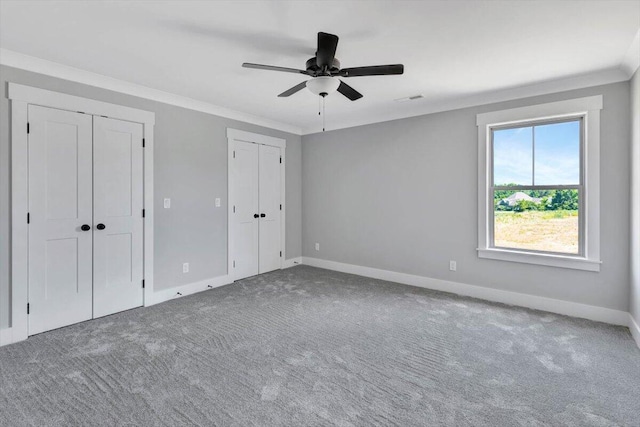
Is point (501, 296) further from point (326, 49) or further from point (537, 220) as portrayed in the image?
point (326, 49)

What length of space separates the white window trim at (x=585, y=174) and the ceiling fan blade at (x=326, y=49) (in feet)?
8.11

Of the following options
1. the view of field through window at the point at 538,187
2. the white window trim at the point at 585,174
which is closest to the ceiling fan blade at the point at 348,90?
the white window trim at the point at 585,174

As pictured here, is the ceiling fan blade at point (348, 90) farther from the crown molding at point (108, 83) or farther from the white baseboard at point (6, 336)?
the white baseboard at point (6, 336)

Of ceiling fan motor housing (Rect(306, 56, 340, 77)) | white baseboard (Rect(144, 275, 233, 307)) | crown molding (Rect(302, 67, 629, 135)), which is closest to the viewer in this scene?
ceiling fan motor housing (Rect(306, 56, 340, 77))

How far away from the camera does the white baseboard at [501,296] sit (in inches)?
124

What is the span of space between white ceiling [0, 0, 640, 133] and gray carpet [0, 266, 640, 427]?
8.27ft

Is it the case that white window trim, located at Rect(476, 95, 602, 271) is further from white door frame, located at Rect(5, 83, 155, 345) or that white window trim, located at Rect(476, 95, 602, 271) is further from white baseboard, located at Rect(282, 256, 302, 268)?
white door frame, located at Rect(5, 83, 155, 345)

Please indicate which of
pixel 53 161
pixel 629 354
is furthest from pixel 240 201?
pixel 629 354

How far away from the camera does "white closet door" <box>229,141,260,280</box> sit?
4.64 metres

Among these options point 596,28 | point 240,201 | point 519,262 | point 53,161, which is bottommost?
point 519,262

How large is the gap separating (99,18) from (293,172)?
3.68 meters

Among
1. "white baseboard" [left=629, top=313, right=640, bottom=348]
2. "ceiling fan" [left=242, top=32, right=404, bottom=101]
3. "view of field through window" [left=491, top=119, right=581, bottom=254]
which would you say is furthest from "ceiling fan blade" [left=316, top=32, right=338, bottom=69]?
"white baseboard" [left=629, top=313, right=640, bottom=348]

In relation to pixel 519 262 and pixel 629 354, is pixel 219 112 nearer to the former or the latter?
pixel 519 262

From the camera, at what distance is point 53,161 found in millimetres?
2926
